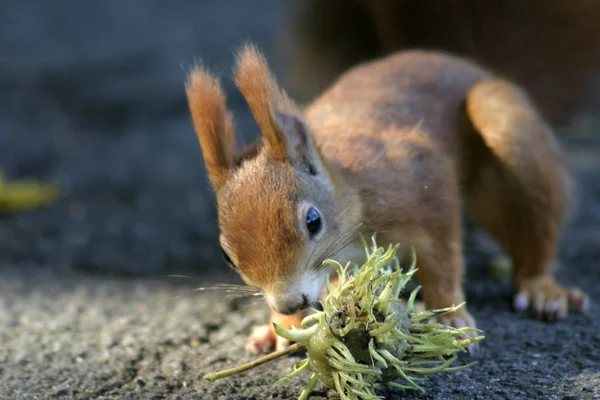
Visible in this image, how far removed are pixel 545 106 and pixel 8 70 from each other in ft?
A: 13.5

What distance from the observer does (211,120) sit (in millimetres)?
2059

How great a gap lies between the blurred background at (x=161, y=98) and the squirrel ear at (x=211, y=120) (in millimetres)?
206

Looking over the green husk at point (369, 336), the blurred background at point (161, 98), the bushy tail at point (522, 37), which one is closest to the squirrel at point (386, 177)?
the green husk at point (369, 336)

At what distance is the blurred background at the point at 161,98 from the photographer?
3.33 meters

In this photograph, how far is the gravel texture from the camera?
193 centimetres

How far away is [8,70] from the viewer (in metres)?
5.77

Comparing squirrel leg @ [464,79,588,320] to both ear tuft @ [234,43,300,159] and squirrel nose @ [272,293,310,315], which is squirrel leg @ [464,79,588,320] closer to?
ear tuft @ [234,43,300,159]

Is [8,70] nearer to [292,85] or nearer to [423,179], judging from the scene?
[292,85]

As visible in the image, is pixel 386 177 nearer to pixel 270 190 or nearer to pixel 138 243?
pixel 270 190

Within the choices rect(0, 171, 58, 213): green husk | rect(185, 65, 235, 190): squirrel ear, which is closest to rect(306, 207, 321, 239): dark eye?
rect(185, 65, 235, 190): squirrel ear

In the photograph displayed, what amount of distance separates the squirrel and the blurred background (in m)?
0.34

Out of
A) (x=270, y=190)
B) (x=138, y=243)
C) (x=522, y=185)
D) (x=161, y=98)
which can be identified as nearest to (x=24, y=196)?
(x=138, y=243)

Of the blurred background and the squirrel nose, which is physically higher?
the blurred background

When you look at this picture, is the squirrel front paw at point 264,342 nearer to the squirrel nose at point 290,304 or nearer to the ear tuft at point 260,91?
the squirrel nose at point 290,304
